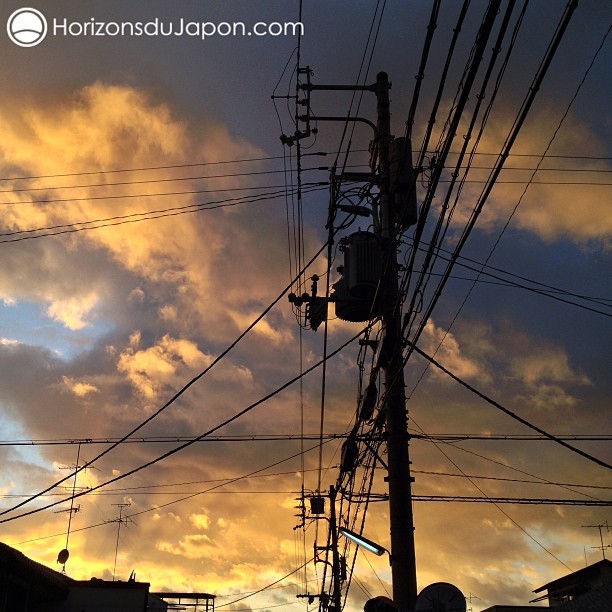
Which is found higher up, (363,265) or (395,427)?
(363,265)

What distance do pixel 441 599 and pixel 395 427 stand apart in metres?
4.26

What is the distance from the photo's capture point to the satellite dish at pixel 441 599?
10.7 m

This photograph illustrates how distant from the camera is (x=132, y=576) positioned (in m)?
40.7

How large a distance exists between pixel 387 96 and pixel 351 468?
10099 millimetres

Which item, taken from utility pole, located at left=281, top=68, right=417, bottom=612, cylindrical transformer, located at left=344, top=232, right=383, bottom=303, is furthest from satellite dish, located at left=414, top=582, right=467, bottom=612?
cylindrical transformer, located at left=344, top=232, right=383, bottom=303

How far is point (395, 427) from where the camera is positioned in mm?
14555

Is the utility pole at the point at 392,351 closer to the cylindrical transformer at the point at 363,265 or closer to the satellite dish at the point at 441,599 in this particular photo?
the cylindrical transformer at the point at 363,265

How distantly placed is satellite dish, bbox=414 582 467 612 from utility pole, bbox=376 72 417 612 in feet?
8.24

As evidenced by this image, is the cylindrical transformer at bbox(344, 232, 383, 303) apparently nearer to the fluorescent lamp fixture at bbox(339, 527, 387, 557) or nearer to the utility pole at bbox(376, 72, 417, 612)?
the utility pole at bbox(376, 72, 417, 612)

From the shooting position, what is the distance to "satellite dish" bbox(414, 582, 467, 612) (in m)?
10.7

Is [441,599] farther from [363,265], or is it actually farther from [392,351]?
[363,265]

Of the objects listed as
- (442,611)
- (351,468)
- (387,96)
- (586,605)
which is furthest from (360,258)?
(586,605)

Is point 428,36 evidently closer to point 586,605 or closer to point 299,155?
point 299,155

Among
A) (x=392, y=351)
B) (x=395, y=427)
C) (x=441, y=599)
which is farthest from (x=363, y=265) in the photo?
(x=441, y=599)
